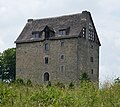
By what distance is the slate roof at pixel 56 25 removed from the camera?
64.0 m

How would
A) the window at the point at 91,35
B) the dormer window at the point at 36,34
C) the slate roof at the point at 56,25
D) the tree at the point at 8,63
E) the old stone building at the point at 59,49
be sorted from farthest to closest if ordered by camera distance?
the tree at the point at 8,63 < the window at the point at 91,35 < the dormer window at the point at 36,34 < the slate roof at the point at 56,25 < the old stone building at the point at 59,49

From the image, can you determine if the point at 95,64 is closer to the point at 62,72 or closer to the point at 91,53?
the point at 91,53

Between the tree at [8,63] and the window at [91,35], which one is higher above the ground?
the window at [91,35]

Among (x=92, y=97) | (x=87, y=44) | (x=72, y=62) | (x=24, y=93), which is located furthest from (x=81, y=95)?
(x=87, y=44)

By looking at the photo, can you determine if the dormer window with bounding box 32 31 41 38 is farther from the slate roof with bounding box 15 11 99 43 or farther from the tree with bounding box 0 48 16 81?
the tree with bounding box 0 48 16 81

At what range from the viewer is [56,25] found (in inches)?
2633

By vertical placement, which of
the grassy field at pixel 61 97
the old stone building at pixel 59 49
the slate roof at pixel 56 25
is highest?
the slate roof at pixel 56 25

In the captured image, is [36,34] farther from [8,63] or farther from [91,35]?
[8,63]

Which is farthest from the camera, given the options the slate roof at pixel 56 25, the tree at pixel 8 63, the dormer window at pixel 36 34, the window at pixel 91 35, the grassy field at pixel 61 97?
the tree at pixel 8 63

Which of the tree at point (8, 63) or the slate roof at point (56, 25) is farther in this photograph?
the tree at point (8, 63)

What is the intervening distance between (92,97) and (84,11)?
58.4 m

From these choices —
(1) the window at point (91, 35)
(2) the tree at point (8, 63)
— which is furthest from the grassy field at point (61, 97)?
(2) the tree at point (8, 63)

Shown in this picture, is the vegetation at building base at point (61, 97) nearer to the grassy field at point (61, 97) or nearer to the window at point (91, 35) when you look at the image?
the grassy field at point (61, 97)

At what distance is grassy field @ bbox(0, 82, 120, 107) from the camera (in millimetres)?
7573
